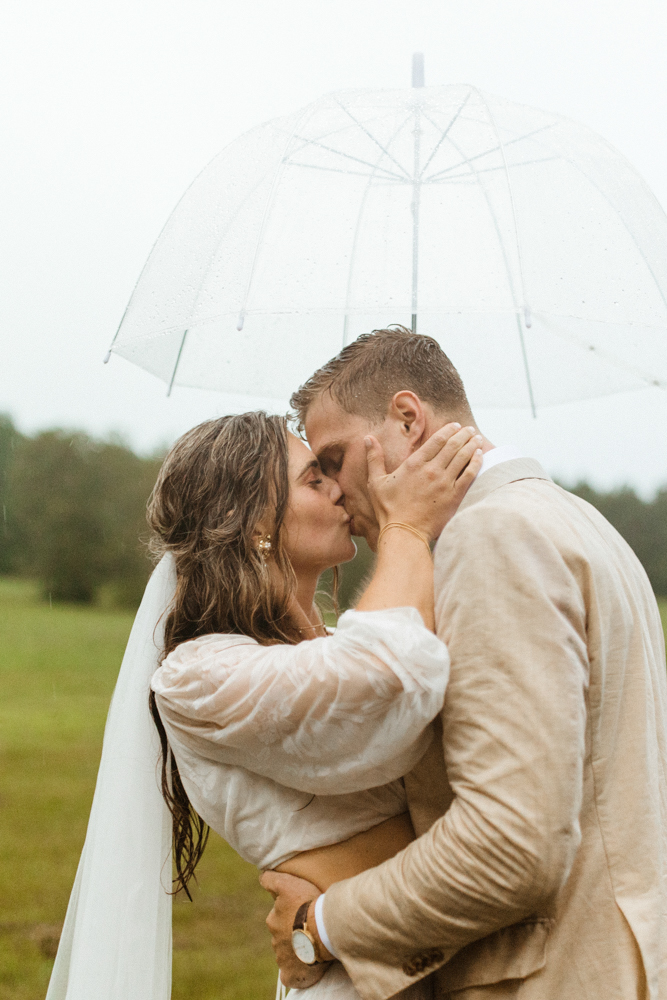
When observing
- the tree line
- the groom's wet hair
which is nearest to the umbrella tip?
the groom's wet hair

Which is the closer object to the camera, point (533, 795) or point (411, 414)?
point (533, 795)

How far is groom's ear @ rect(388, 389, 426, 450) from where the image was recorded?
71.9 inches

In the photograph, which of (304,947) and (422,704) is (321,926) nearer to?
(304,947)

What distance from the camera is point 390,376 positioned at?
1.89 meters

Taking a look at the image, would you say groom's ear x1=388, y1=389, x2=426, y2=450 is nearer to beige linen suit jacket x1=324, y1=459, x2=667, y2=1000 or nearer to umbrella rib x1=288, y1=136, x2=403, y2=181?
beige linen suit jacket x1=324, y1=459, x2=667, y2=1000

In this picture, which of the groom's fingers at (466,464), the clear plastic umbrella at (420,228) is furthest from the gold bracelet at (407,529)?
the clear plastic umbrella at (420,228)

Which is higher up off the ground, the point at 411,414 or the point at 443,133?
the point at 443,133

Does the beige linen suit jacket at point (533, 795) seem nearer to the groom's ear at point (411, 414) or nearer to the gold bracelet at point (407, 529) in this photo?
the gold bracelet at point (407, 529)

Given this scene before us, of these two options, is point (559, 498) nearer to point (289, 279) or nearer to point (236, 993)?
point (289, 279)

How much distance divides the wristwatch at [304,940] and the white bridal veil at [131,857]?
27.6 inches

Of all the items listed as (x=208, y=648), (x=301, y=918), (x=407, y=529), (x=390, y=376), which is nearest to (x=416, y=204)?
(x=390, y=376)

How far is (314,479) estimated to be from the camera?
80.7 inches

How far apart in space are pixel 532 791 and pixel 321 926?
0.53m

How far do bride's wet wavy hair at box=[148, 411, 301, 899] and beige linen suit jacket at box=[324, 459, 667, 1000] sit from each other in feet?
2.04
